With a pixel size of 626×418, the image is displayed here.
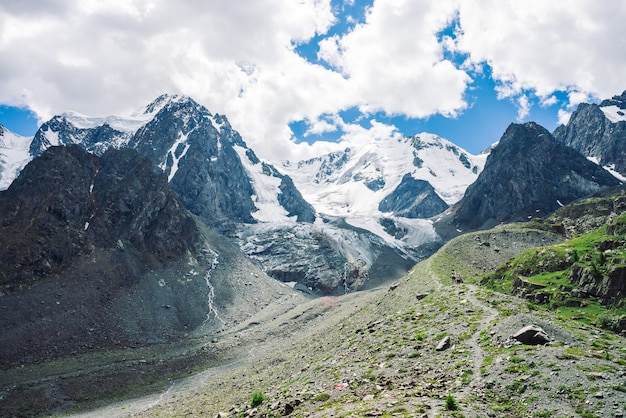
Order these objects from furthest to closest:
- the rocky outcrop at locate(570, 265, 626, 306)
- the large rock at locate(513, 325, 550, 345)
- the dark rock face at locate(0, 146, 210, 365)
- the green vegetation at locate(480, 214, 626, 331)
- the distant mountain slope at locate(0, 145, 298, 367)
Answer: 1. the distant mountain slope at locate(0, 145, 298, 367)
2. the dark rock face at locate(0, 146, 210, 365)
3. the rocky outcrop at locate(570, 265, 626, 306)
4. the green vegetation at locate(480, 214, 626, 331)
5. the large rock at locate(513, 325, 550, 345)

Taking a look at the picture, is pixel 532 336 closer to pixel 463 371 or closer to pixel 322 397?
pixel 463 371

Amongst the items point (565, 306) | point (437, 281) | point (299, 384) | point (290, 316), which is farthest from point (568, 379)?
point (290, 316)

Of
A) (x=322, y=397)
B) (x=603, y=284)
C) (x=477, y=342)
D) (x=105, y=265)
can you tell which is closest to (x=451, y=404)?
(x=322, y=397)

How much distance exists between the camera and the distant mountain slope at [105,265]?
4296 inches

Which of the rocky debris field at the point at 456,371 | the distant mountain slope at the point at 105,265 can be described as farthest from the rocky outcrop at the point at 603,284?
the distant mountain slope at the point at 105,265

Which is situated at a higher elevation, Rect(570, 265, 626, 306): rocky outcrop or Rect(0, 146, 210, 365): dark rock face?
Rect(0, 146, 210, 365): dark rock face

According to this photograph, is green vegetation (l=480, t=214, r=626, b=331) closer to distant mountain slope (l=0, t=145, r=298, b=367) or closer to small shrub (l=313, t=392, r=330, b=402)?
small shrub (l=313, t=392, r=330, b=402)

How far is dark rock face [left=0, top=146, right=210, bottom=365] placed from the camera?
10825 cm

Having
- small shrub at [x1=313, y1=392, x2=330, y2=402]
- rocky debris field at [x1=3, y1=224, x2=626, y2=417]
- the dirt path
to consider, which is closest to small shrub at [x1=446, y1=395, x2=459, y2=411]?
rocky debris field at [x1=3, y1=224, x2=626, y2=417]

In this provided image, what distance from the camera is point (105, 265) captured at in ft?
456

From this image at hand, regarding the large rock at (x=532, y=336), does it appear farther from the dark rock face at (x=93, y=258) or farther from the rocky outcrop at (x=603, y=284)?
the dark rock face at (x=93, y=258)

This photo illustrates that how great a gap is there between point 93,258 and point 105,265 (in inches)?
170

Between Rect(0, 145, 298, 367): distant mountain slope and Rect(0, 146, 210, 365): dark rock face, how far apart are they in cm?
36

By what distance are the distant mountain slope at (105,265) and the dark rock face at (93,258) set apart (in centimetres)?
36
